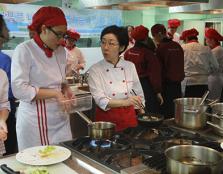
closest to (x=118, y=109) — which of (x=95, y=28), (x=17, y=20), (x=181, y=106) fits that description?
(x=181, y=106)

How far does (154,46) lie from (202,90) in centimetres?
78

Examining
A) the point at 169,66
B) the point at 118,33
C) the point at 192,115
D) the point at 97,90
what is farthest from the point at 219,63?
the point at 192,115

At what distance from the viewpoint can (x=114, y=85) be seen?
1.87 metres

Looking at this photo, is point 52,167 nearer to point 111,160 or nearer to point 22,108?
point 111,160

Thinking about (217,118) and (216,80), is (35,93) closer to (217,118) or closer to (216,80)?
(217,118)

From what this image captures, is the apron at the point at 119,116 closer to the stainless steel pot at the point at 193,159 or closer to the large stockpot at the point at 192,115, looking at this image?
the large stockpot at the point at 192,115

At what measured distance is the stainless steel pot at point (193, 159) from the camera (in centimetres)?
92

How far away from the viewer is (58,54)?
5.76 feet

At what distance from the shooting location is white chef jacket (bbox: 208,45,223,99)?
4.08 metres

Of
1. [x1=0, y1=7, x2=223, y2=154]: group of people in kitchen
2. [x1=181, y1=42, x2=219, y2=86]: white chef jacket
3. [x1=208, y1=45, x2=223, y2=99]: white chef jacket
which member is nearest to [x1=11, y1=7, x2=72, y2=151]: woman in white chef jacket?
[x1=0, y1=7, x2=223, y2=154]: group of people in kitchen

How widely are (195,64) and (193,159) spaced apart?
276 cm

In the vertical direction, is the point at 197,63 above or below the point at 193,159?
above

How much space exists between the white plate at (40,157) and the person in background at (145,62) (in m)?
2.08

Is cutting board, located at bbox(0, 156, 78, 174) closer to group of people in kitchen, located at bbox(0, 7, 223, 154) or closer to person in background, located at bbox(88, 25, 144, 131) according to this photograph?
group of people in kitchen, located at bbox(0, 7, 223, 154)
